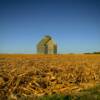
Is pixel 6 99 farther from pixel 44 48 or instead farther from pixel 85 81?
pixel 44 48

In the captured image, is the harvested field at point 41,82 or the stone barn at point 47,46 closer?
the harvested field at point 41,82

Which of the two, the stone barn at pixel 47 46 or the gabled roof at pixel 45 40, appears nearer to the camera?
the stone barn at pixel 47 46

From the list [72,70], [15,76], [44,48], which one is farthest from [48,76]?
[44,48]

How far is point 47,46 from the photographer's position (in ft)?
110

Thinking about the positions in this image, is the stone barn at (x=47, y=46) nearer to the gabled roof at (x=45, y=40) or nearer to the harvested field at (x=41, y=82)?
the gabled roof at (x=45, y=40)

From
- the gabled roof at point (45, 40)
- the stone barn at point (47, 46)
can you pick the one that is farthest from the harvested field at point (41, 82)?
the gabled roof at point (45, 40)

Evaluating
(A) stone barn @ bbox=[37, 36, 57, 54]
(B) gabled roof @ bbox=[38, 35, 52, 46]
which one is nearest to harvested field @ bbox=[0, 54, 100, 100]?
(A) stone barn @ bbox=[37, 36, 57, 54]

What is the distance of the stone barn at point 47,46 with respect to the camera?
105 feet

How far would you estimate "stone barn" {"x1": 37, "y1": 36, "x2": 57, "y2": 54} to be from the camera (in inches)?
1261

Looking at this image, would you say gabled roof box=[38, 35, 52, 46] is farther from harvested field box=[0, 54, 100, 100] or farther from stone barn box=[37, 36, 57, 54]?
harvested field box=[0, 54, 100, 100]

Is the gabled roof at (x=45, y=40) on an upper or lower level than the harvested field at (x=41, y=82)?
upper

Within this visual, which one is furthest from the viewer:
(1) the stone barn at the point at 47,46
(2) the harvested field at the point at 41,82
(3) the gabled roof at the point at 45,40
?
(3) the gabled roof at the point at 45,40

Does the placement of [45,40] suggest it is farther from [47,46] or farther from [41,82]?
[41,82]

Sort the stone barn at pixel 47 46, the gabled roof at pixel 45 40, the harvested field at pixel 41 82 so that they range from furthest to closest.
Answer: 1. the gabled roof at pixel 45 40
2. the stone barn at pixel 47 46
3. the harvested field at pixel 41 82
